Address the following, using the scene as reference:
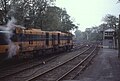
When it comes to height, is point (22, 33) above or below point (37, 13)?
below

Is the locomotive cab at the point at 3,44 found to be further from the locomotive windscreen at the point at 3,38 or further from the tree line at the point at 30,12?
the tree line at the point at 30,12

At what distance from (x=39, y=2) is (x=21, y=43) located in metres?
28.9

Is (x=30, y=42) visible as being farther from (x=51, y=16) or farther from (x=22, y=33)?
(x=51, y=16)

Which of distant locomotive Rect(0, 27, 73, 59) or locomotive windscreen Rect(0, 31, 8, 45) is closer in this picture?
locomotive windscreen Rect(0, 31, 8, 45)

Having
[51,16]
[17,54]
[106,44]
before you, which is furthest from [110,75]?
[106,44]

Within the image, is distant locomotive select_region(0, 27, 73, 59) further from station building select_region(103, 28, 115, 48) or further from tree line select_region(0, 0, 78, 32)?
station building select_region(103, 28, 115, 48)

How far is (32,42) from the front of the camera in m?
28.1

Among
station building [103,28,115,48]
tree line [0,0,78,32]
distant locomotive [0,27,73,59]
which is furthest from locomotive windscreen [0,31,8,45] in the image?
station building [103,28,115,48]

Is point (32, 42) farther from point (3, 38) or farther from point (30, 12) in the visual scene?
point (30, 12)

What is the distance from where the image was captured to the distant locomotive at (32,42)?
21.0 meters

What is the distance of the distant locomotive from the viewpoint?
68.7 ft

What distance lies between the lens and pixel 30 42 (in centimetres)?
2741

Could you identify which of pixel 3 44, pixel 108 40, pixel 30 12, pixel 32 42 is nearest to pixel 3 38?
pixel 3 44

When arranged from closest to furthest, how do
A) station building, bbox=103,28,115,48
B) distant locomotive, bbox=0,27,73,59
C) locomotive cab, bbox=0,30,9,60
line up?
locomotive cab, bbox=0,30,9,60 → distant locomotive, bbox=0,27,73,59 → station building, bbox=103,28,115,48
